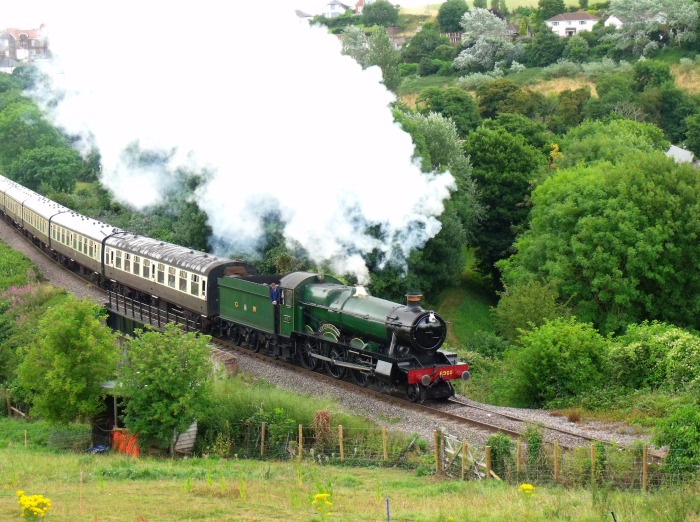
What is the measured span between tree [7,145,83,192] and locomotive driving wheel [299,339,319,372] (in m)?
41.8

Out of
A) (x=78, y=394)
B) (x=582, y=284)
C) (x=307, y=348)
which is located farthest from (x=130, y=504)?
(x=582, y=284)

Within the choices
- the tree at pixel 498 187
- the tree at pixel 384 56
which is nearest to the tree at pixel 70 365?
the tree at pixel 498 187

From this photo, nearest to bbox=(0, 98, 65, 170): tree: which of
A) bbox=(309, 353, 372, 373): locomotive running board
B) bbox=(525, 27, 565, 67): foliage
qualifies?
bbox=(309, 353, 372, 373): locomotive running board

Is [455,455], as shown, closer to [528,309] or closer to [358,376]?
[358,376]

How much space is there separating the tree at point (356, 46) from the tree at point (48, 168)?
24197 mm

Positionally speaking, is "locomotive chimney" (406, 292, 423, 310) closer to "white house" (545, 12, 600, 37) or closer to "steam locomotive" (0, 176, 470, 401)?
"steam locomotive" (0, 176, 470, 401)

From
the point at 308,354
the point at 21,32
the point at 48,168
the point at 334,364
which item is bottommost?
the point at 48,168

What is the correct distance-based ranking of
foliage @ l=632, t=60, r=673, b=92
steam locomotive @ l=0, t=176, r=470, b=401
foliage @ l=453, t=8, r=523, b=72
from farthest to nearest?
foliage @ l=453, t=8, r=523, b=72
foliage @ l=632, t=60, r=673, b=92
steam locomotive @ l=0, t=176, r=470, b=401

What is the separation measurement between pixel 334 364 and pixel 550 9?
98.9 metres

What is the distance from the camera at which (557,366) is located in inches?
1034

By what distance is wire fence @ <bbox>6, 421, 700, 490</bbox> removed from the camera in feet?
58.7

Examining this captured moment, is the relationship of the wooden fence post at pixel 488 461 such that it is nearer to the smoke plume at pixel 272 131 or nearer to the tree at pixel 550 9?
the smoke plume at pixel 272 131

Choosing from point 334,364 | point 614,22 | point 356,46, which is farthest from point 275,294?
point 614,22

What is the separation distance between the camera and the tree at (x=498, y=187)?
180ft
